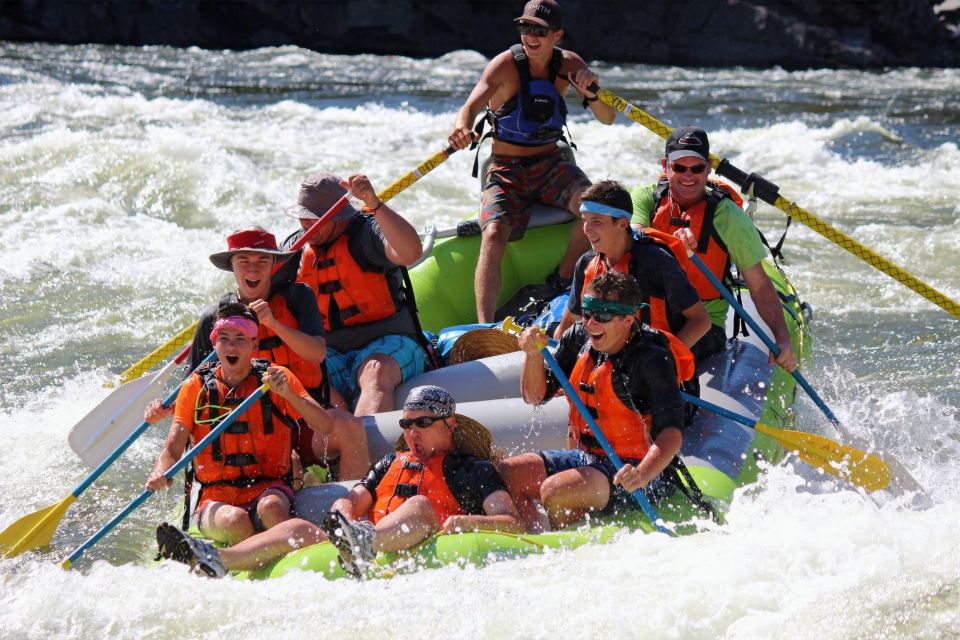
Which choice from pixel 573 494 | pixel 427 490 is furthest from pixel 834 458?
pixel 427 490

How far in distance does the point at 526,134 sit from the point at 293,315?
1838mm

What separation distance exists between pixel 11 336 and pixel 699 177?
171 inches

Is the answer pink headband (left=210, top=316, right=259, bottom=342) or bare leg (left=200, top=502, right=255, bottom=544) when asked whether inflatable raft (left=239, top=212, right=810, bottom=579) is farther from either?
pink headband (left=210, top=316, right=259, bottom=342)

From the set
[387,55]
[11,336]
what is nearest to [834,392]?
[11,336]

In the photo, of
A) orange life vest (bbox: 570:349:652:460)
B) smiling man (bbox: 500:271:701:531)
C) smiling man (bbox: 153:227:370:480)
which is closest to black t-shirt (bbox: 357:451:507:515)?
smiling man (bbox: 500:271:701:531)

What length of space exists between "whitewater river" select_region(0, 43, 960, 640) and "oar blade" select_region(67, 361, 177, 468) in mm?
337

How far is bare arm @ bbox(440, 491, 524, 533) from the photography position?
3.68 metres

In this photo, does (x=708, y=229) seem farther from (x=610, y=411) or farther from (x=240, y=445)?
(x=240, y=445)

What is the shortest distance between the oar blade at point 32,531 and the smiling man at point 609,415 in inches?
60.9

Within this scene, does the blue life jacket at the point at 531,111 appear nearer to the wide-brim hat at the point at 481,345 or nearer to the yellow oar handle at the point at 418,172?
the yellow oar handle at the point at 418,172

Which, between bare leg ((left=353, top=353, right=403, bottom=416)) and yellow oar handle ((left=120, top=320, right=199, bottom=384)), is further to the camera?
yellow oar handle ((left=120, top=320, right=199, bottom=384))

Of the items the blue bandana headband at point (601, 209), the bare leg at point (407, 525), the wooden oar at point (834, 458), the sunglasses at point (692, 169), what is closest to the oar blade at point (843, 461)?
the wooden oar at point (834, 458)

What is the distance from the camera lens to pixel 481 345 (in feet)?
17.1

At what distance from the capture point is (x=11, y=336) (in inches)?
288
